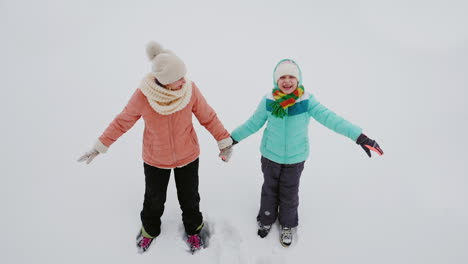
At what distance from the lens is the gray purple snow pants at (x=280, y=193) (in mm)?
3230

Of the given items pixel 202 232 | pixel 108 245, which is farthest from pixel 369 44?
pixel 108 245

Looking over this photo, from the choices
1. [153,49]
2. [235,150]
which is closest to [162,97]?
[153,49]

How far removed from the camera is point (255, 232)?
3.49 meters

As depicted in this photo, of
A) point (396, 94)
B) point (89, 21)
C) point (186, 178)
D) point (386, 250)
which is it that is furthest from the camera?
point (89, 21)

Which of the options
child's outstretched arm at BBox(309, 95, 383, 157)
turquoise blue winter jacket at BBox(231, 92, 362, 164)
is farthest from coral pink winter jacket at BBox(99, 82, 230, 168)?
child's outstretched arm at BBox(309, 95, 383, 157)

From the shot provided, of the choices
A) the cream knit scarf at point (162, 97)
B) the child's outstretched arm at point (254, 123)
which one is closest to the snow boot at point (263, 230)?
the child's outstretched arm at point (254, 123)

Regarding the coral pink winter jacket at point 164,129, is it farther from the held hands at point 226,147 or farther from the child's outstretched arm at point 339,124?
the child's outstretched arm at point 339,124

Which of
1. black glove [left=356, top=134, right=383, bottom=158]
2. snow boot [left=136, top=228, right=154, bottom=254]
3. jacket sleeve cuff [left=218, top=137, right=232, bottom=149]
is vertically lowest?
snow boot [left=136, top=228, right=154, bottom=254]

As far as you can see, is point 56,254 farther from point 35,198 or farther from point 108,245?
point 35,198

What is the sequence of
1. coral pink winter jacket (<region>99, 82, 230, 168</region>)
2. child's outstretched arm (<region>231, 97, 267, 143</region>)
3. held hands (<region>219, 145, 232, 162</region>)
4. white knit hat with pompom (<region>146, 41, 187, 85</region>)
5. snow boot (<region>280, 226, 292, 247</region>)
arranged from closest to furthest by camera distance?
white knit hat with pompom (<region>146, 41, 187, 85</region>) < coral pink winter jacket (<region>99, 82, 230, 168</region>) < child's outstretched arm (<region>231, 97, 267, 143</region>) < held hands (<region>219, 145, 232, 162</region>) < snow boot (<region>280, 226, 292, 247</region>)

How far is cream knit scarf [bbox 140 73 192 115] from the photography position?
8.56 feet

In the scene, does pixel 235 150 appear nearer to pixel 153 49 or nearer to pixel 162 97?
pixel 162 97

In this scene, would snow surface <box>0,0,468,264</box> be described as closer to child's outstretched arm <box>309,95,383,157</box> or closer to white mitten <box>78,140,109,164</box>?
white mitten <box>78,140,109,164</box>

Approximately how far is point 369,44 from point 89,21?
8.61 metres
